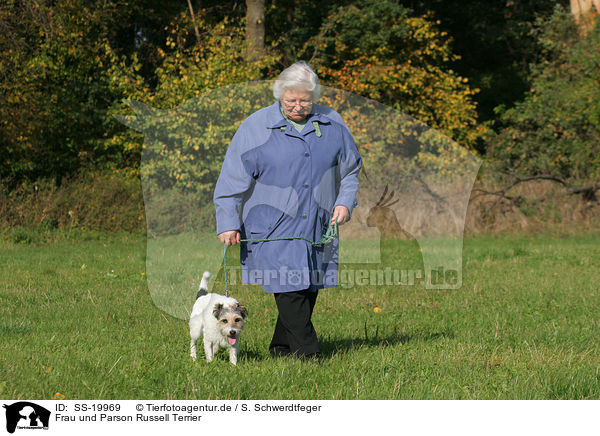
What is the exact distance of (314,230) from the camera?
5.38 meters

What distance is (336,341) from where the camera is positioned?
267 inches

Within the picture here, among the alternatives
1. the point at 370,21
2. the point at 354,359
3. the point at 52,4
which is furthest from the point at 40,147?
the point at 354,359

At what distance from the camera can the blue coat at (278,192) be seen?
5.24m

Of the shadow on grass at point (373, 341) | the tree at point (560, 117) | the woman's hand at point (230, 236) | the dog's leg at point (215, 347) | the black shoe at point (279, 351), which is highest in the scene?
the tree at point (560, 117)

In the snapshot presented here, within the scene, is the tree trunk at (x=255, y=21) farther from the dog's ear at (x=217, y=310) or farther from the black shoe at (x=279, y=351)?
the dog's ear at (x=217, y=310)

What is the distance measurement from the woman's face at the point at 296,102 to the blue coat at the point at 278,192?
9 centimetres

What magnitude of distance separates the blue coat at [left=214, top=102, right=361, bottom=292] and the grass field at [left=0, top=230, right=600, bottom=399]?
79 cm

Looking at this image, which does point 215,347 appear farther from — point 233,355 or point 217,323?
point 217,323

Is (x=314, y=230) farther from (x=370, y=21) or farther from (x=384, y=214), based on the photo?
(x=370, y=21)

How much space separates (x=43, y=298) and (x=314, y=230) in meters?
4.80

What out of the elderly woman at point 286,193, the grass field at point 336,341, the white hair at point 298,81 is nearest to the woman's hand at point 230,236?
the elderly woman at point 286,193
